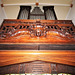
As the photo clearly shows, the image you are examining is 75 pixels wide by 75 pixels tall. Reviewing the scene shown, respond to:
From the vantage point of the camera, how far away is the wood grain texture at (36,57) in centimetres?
219

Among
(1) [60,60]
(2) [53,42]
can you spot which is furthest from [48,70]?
(2) [53,42]

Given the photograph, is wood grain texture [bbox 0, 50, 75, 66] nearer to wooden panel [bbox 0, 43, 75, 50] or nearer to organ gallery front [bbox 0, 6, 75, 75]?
organ gallery front [bbox 0, 6, 75, 75]

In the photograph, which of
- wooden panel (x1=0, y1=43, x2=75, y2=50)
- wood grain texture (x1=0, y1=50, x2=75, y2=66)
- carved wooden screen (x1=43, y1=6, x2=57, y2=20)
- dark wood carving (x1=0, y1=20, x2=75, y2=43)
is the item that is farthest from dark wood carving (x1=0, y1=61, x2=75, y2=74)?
carved wooden screen (x1=43, y1=6, x2=57, y2=20)

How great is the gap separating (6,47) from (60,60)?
193 centimetres

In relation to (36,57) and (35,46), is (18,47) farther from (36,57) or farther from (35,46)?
(36,57)

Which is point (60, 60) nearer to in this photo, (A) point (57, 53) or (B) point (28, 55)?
(A) point (57, 53)

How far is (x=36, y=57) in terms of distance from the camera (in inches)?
90.1

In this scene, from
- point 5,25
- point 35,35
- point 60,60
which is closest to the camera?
point 60,60

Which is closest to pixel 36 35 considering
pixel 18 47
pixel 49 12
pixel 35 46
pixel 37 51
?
pixel 35 46

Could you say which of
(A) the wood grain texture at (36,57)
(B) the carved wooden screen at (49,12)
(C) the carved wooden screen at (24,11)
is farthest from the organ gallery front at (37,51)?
(C) the carved wooden screen at (24,11)

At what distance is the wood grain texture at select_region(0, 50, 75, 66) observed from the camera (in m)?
2.19

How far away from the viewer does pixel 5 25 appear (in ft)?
11.3

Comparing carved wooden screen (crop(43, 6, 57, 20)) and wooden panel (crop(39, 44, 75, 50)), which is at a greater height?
carved wooden screen (crop(43, 6, 57, 20))

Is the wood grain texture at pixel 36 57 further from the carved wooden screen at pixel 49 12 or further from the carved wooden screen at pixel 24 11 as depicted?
the carved wooden screen at pixel 24 11
